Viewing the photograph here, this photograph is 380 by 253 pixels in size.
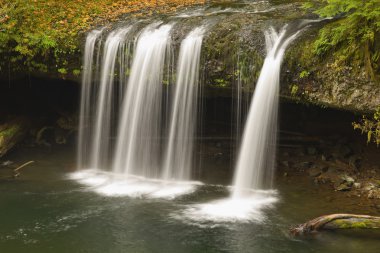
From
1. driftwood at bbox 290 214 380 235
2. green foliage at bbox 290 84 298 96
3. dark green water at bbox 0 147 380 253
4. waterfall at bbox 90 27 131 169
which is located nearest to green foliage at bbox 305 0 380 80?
green foliage at bbox 290 84 298 96

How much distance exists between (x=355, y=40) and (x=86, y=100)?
6870 mm

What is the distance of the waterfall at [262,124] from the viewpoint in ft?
29.6

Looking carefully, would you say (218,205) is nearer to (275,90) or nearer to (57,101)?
(275,90)

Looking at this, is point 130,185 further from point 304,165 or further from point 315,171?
point 315,171

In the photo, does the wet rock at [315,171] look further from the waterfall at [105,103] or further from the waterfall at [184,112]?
the waterfall at [105,103]

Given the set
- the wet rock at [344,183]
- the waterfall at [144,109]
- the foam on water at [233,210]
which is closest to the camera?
the foam on water at [233,210]

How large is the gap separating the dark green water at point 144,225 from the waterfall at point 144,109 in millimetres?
1564

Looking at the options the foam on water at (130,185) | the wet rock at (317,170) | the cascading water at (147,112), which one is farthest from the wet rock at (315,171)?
the cascading water at (147,112)

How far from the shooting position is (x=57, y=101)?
1384 cm

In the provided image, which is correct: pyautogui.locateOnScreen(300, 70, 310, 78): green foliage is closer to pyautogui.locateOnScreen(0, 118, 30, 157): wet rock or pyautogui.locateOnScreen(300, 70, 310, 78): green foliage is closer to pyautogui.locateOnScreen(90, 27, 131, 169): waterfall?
pyautogui.locateOnScreen(90, 27, 131, 169): waterfall

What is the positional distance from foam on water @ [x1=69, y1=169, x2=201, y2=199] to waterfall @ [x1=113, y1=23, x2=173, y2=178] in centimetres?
38

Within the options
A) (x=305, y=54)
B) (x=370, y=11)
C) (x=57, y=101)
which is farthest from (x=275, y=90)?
(x=57, y=101)

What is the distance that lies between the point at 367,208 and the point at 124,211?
4588 mm

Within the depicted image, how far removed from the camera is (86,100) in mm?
11797
